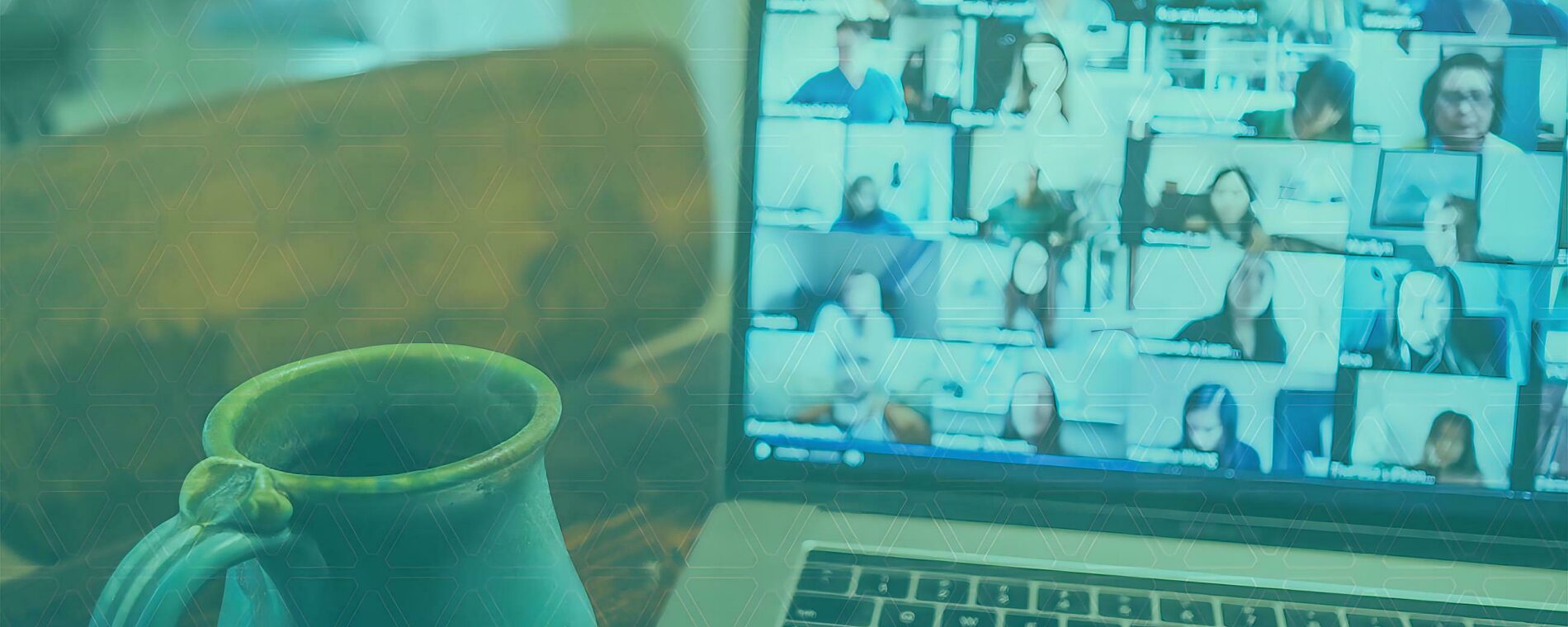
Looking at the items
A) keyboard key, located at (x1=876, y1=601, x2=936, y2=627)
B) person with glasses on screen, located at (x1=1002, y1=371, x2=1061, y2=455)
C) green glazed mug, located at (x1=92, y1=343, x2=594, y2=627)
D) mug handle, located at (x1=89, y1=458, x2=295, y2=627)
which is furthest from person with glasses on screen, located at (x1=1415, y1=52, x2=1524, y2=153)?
mug handle, located at (x1=89, y1=458, x2=295, y2=627)

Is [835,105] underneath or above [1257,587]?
above

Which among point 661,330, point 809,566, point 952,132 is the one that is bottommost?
point 809,566

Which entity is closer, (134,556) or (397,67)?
(134,556)

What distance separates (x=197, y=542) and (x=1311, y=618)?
1.69ft

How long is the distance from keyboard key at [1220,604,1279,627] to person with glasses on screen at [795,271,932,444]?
17 cm

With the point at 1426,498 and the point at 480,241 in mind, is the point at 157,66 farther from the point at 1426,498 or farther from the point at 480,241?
the point at 1426,498

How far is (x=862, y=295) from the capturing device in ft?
1.50

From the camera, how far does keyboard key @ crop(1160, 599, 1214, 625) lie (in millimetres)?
447

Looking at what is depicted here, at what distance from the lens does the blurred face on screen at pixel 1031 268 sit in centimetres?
45

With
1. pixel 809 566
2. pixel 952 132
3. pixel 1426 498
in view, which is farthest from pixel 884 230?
pixel 1426 498

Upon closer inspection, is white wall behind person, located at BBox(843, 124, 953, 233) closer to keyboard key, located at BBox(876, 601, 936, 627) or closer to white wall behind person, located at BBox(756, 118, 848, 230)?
white wall behind person, located at BBox(756, 118, 848, 230)

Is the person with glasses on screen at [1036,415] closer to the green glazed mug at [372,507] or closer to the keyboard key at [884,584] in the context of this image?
the keyboard key at [884,584]

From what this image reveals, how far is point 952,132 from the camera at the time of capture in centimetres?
44

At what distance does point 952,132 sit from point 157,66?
0.42 meters
